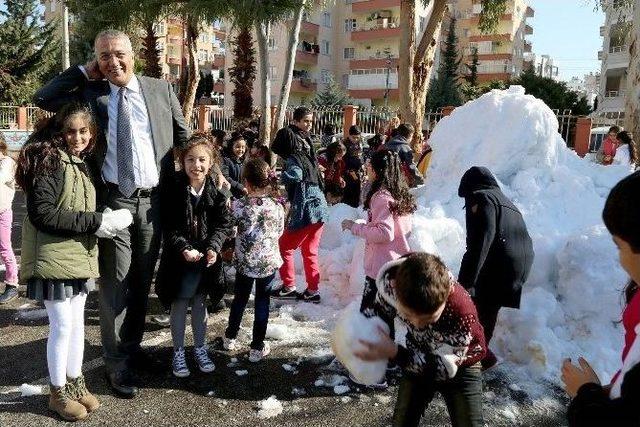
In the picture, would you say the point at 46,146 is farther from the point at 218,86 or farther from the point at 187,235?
the point at 218,86

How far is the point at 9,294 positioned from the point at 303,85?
A: 43079 mm

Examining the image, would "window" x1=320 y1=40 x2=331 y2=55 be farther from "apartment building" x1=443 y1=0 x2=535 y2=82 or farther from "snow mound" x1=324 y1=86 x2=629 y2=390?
"snow mound" x1=324 y1=86 x2=629 y2=390

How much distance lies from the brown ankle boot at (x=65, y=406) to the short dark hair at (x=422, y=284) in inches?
89.8

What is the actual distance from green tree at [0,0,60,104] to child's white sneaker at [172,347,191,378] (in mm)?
31290

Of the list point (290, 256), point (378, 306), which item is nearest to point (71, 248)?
point (378, 306)

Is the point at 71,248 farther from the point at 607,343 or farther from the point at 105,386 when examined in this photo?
the point at 607,343

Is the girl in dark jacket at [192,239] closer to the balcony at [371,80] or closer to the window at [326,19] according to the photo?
the balcony at [371,80]

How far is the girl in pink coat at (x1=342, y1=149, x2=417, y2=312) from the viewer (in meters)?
3.95

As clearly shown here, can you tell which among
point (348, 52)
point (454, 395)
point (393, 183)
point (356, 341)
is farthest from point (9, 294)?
point (348, 52)

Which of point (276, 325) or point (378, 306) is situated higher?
point (378, 306)

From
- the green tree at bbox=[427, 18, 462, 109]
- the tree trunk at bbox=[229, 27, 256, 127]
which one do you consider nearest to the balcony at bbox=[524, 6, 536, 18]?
the green tree at bbox=[427, 18, 462, 109]

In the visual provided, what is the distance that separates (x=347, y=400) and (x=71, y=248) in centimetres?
205

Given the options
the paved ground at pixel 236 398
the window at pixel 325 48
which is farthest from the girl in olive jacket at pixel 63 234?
the window at pixel 325 48

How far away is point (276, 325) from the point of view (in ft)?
16.0
